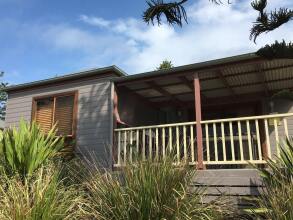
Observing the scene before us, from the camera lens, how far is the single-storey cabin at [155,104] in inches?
328

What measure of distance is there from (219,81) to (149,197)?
17.6ft

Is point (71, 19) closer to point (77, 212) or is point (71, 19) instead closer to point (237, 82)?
point (237, 82)

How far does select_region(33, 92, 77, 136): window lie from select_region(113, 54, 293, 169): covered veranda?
4.99ft

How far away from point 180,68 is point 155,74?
2.21 feet

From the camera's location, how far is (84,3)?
1113cm

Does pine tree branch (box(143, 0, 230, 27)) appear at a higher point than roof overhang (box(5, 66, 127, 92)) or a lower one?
lower

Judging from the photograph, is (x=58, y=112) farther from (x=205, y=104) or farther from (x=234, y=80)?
(x=234, y=80)

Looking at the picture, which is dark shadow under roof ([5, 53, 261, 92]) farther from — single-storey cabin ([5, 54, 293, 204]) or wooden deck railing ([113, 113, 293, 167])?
wooden deck railing ([113, 113, 293, 167])

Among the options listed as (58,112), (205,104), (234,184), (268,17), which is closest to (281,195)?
(234,184)

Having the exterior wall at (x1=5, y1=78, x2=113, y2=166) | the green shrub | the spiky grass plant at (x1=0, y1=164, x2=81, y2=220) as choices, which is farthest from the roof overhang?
the spiky grass plant at (x1=0, y1=164, x2=81, y2=220)

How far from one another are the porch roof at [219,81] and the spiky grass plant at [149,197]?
3442 mm

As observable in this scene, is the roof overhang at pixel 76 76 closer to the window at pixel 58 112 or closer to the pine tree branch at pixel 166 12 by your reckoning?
the window at pixel 58 112

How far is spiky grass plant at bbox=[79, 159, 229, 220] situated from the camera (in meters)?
4.49

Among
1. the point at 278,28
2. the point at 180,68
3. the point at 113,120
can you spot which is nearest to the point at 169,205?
the point at 278,28
